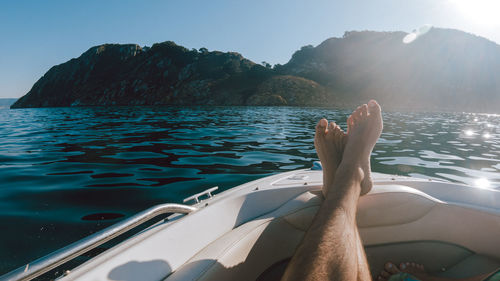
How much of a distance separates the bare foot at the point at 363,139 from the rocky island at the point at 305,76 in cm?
3849

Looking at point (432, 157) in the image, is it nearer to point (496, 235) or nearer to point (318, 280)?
point (496, 235)

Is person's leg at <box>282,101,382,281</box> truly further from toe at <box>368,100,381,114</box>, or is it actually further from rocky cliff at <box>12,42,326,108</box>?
rocky cliff at <box>12,42,326,108</box>

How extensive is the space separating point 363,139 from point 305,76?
66725mm

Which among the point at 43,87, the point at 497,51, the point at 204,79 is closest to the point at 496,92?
the point at 497,51

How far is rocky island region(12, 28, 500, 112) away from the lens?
A: 153 feet

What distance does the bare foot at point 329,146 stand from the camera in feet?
5.79

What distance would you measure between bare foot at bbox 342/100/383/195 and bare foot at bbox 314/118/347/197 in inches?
2.6

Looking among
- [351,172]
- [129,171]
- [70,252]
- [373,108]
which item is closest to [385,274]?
[351,172]

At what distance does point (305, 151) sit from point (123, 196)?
10.9 ft

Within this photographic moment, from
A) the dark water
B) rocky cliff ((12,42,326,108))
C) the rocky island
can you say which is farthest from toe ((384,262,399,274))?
rocky cliff ((12,42,326,108))

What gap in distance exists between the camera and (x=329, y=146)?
1.90m

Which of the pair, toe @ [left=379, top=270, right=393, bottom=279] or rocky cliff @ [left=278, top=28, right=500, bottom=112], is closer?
toe @ [left=379, top=270, right=393, bottom=279]

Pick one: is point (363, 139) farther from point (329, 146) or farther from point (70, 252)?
point (70, 252)

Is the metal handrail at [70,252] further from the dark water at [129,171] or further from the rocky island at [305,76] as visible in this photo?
the rocky island at [305,76]
